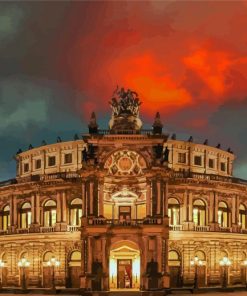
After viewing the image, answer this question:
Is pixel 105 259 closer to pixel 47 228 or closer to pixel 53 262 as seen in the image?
pixel 53 262

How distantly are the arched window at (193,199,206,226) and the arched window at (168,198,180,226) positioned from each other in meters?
2.56

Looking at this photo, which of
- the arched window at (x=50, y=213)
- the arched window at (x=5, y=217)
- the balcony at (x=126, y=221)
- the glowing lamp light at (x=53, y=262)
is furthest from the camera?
the arched window at (x=5, y=217)

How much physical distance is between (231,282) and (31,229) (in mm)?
26232

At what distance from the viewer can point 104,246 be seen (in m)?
76.2

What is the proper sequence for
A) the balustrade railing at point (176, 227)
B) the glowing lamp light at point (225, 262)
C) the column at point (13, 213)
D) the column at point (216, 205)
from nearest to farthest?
1. the balustrade railing at point (176, 227)
2. the glowing lamp light at point (225, 262)
3. the column at point (216, 205)
4. the column at point (13, 213)

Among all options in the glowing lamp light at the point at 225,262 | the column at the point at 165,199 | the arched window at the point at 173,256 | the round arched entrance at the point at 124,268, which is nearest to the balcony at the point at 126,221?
the column at the point at 165,199

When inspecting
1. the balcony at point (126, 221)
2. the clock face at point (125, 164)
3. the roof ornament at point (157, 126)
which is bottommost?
the balcony at point (126, 221)

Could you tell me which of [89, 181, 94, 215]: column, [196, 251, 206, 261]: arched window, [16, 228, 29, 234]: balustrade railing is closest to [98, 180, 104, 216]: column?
[89, 181, 94, 215]: column

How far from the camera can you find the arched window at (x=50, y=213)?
285ft

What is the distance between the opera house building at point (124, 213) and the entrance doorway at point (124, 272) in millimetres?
116

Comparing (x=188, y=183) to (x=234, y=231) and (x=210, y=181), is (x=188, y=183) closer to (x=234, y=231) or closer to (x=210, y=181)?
(x=210, y=181)

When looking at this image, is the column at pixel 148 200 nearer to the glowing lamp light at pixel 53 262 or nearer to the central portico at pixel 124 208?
the central portico at pixel 124 208

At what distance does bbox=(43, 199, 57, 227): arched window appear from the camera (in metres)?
86.9

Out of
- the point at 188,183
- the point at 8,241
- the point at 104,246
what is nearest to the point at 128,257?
the point at 104,246
